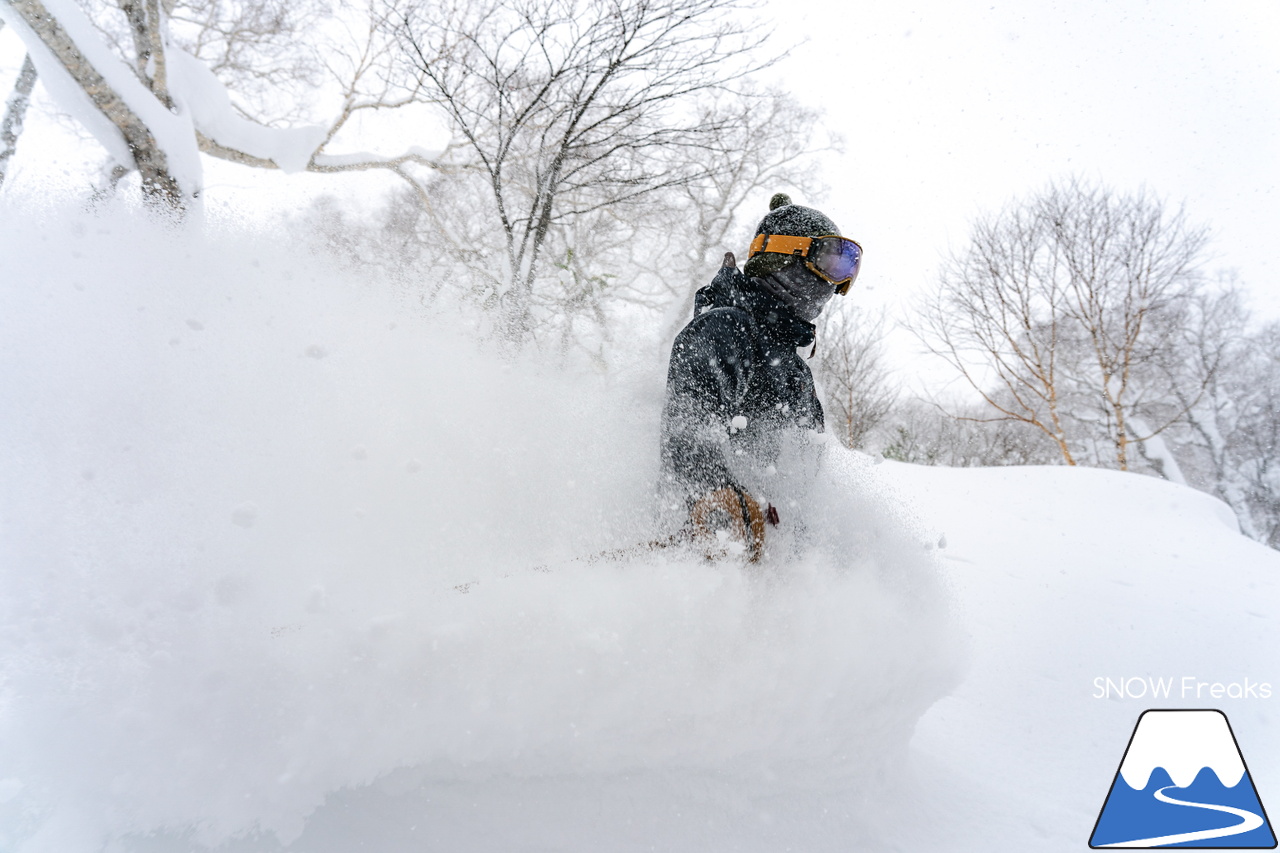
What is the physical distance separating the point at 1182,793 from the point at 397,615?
3.06 meters

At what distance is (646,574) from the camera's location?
5.21 ft

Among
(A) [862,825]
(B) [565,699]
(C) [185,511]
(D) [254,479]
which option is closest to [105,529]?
(C) [185,511]

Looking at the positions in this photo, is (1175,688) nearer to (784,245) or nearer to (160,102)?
(784,245)

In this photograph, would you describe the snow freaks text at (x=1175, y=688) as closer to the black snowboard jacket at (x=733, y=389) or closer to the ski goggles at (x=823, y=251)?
the black snowboard jacket at (x=733, y=389)

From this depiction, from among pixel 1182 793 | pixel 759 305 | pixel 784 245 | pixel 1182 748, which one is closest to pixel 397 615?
pixel 759 305

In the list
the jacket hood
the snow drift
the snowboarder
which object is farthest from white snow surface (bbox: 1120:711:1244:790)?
the jacket hood

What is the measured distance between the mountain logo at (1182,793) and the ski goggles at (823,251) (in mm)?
2177

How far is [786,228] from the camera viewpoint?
6.72 feet

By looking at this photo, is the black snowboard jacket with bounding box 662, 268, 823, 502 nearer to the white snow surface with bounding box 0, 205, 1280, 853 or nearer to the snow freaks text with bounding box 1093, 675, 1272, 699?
the white snow surface with bounding box 0, 205, 1280, 853

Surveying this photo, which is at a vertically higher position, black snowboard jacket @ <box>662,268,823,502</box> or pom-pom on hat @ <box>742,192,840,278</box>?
pom-pom on hat @ <box>742,192,840,278</box>

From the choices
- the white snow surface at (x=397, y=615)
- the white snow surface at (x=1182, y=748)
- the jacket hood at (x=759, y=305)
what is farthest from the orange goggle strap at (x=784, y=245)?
the white snow surface at (x=1182, y=748)

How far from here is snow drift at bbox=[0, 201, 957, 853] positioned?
1219 mm

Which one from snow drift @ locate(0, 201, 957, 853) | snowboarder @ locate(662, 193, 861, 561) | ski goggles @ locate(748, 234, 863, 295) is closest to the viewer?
snow drift @ locate(0, 201, 957, 853)

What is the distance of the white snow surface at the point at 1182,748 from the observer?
2218mm
